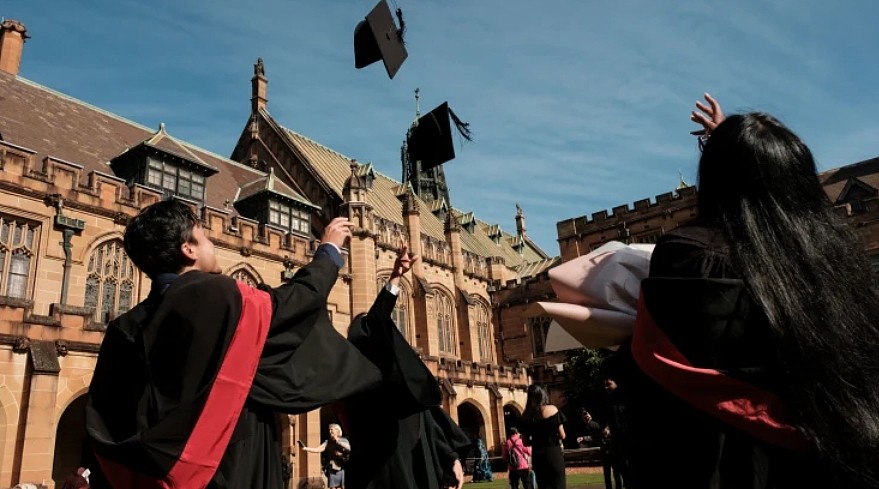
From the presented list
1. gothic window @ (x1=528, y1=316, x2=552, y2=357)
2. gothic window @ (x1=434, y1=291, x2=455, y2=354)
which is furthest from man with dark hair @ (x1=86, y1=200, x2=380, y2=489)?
gothic window @ (x1=528, y1=316, x2=552, y2=357)

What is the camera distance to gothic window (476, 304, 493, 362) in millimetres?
34281

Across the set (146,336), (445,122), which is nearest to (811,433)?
(146,336)

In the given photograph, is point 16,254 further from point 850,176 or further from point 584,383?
point 850,176

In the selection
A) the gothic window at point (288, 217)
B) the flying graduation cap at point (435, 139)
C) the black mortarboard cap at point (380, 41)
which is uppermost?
the gothic window at point (288, 217)

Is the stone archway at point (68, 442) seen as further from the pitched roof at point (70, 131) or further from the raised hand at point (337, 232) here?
the raised hand at point (337, 232)

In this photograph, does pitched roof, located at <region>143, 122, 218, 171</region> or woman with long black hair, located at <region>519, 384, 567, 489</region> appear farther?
pitched roof, located at <region>143, 122, 218, 171</region>

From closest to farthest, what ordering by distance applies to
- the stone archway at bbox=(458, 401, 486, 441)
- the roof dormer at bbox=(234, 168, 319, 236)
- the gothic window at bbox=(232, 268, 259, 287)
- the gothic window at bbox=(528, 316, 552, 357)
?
the gothic window at bbox=(232, 268, 259, 287) → the roof dormer at bbox=(234, 168, 319, 236) → the stone archway at bbox=(458, 401, 486, 441) → the gothic window at bbox=(528, 316, 552, 357)

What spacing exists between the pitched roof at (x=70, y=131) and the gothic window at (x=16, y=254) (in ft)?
9.02

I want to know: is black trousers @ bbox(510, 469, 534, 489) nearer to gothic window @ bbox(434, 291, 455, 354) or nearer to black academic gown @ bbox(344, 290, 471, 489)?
black academic gown @ bbox(344, 290, 471, 489)

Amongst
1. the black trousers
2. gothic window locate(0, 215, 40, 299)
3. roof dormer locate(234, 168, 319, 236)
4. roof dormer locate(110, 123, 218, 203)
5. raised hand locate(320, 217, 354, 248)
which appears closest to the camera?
raised hand locate(320, 217, 354, 248)

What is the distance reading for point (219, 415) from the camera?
7.79 feet

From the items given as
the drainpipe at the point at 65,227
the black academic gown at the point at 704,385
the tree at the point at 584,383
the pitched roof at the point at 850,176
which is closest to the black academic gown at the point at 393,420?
the black academic gown at the point at 704,385

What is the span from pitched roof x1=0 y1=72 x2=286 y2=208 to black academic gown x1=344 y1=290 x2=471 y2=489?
59.1 ft

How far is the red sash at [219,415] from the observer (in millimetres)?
2285
